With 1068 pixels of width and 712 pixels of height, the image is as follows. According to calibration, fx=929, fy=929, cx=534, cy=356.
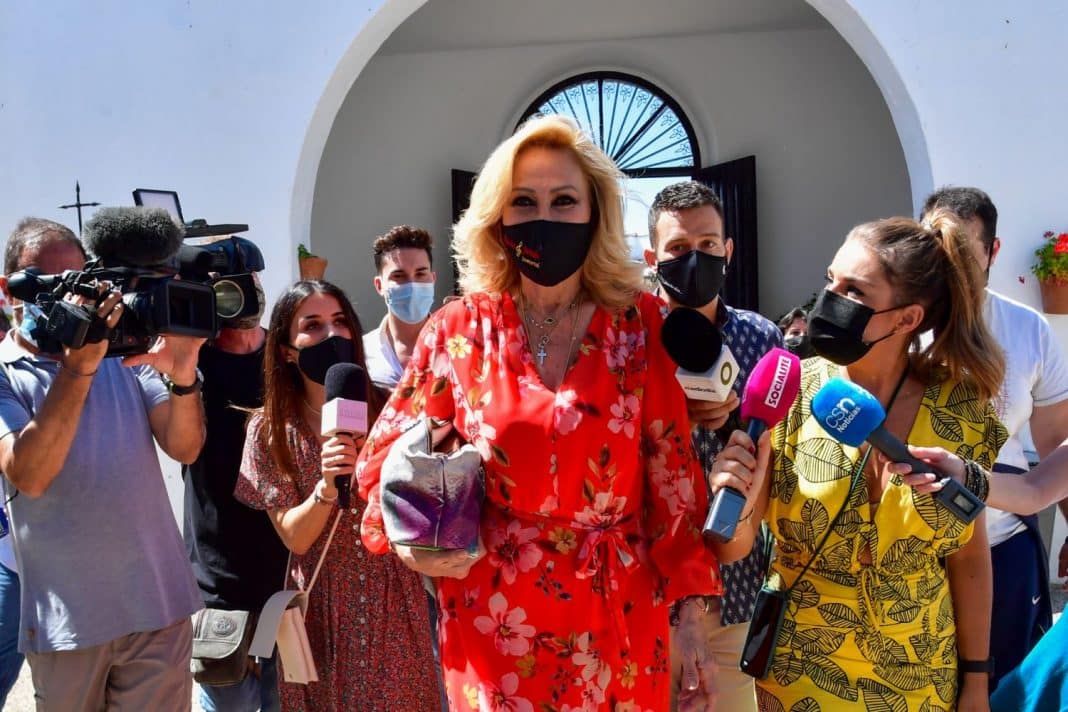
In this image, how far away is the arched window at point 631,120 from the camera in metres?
9.80

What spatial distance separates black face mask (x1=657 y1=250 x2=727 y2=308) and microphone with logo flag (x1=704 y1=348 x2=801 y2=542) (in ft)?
3.13

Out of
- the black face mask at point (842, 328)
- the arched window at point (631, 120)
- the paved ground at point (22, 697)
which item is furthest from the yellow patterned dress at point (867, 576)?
the arched window at point (631, 120)

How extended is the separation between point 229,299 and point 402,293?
1312mm

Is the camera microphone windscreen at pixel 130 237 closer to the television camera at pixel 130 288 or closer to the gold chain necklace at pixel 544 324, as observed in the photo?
the television camera at pixel 130 288

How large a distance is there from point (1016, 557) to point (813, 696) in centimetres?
103

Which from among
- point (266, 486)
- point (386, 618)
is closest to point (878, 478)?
point (386, 618)

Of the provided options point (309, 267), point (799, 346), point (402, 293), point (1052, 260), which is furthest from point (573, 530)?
point (1052, 260)

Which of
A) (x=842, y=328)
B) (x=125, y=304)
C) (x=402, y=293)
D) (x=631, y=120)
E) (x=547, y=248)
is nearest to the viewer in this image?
(x=547, y=248)

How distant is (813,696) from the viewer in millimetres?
2127

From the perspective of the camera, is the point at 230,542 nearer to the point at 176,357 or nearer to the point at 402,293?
the point at 176,357

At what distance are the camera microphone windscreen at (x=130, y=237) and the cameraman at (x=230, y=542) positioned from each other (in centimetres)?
37

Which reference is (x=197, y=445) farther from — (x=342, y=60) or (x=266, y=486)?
(x=342, y=60)

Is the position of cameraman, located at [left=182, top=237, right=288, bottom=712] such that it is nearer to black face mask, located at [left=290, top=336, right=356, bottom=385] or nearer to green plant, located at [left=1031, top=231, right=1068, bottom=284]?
black face mask, located at [left=290, top=336, right=356, bottom=385]

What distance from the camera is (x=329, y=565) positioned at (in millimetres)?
2598
